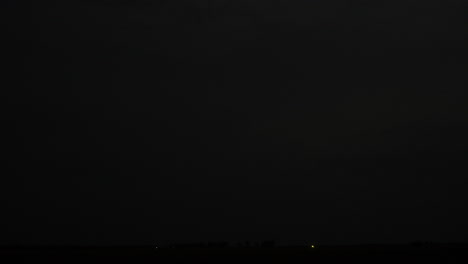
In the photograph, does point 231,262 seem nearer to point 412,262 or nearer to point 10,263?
point 412,262

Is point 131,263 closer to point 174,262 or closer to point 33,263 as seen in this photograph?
point 174,262

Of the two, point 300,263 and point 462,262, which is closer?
point 462,262

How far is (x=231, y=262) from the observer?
74.1m

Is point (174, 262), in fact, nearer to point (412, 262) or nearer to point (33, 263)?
point (33, 263)

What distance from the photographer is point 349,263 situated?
233 feet

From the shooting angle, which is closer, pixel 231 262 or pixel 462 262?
pixel 462 262

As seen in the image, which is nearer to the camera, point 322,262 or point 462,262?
point 462,262

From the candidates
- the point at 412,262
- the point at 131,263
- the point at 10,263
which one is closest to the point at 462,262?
the point at 412,262

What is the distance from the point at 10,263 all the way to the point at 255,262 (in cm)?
2931

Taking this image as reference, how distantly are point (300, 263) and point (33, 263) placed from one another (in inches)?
1250

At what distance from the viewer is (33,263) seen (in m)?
70.4

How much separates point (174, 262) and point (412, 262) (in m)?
28.3

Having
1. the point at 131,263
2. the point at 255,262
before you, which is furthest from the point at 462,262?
the point at 131,263

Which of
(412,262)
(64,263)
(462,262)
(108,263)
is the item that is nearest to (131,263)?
(108,263)
